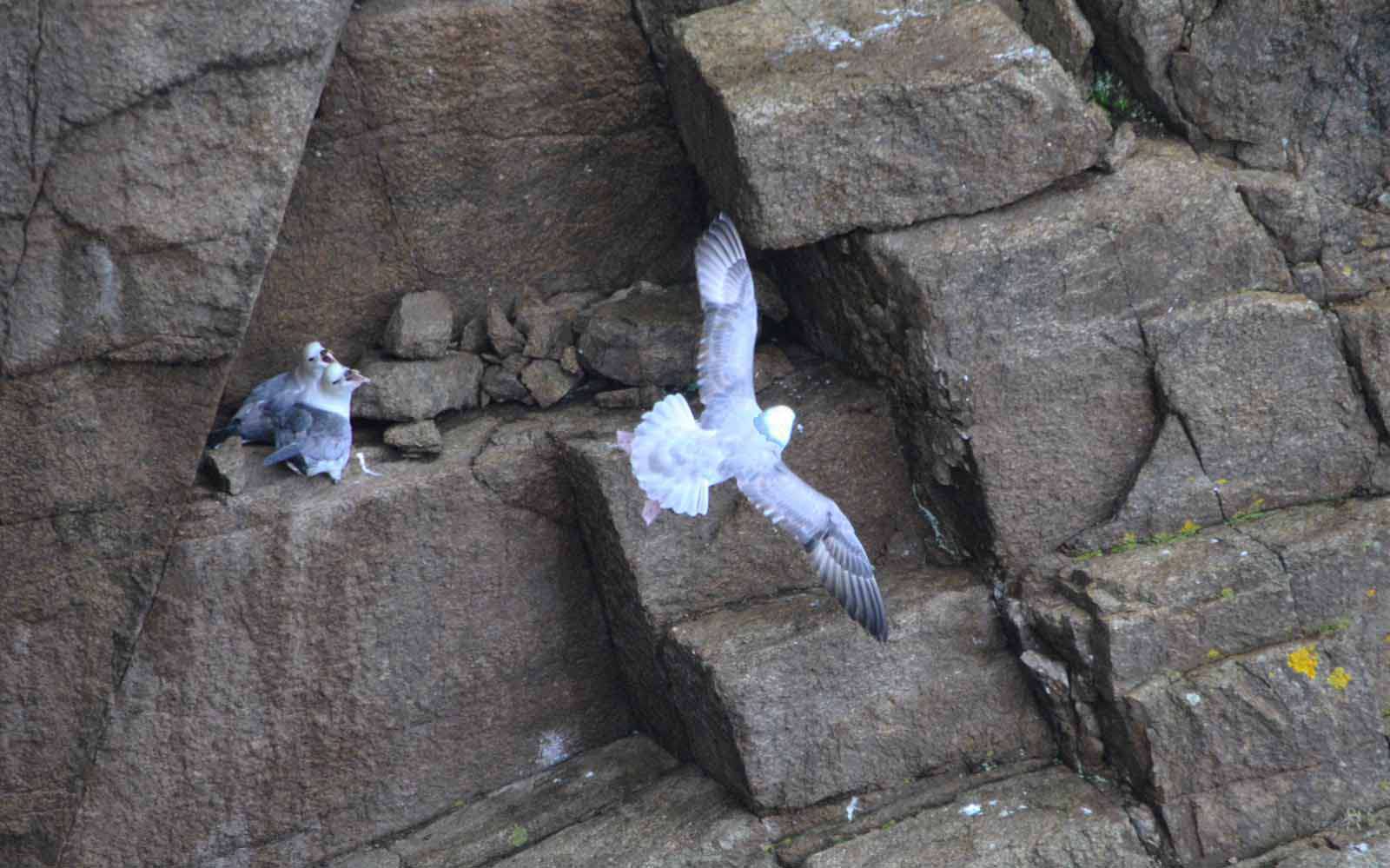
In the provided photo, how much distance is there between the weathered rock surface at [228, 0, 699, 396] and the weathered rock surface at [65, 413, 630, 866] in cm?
59

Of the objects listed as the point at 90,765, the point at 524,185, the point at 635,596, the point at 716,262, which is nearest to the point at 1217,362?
the point at 716,262

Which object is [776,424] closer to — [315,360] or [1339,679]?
[315,360]

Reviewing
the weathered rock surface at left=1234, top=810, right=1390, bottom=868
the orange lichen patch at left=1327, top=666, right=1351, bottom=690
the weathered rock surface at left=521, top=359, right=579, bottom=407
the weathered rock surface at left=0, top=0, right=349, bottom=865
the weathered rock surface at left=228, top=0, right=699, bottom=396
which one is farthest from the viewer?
the weathered rock surface at left=521, top=359, right=579, bottom=407

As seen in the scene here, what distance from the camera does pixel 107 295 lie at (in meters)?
4.18

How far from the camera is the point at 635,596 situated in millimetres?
4750

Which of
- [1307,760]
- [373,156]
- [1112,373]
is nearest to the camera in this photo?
[1307,760]

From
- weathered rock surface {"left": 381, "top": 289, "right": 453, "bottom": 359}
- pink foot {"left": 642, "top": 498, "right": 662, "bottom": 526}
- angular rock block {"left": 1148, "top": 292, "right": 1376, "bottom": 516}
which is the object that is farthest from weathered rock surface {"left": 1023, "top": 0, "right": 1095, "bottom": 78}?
weathered rock surface {"left": 381, "top": 289, "right": 453, "bottom": 359}

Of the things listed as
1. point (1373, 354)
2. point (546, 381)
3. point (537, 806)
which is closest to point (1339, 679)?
point (1373, 354)

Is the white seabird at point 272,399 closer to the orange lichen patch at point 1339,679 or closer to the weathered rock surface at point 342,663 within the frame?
the weathered rock surface at point 342,663

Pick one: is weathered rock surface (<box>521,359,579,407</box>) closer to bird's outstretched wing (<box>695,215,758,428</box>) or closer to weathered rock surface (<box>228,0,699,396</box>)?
weathered rock surface (<box>228,0,699,396</box>)

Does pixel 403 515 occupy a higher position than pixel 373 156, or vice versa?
pixel 373 156

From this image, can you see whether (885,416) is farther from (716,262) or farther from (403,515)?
(403,515)

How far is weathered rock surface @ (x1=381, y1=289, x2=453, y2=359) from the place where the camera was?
493cm

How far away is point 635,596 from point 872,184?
1.47 meters
